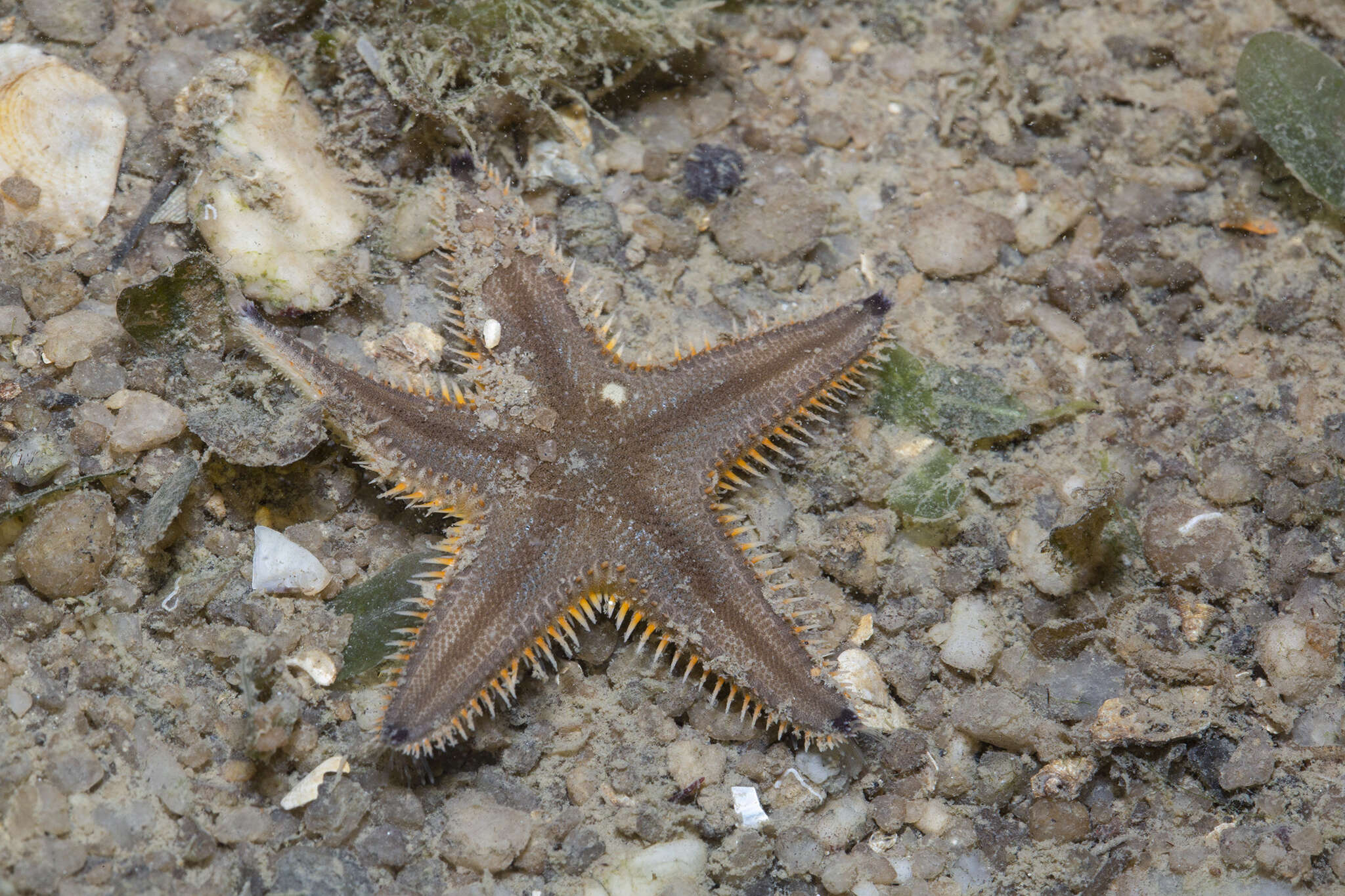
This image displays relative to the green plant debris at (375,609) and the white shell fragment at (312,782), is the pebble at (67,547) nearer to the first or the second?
the green plant debris at (375,609)

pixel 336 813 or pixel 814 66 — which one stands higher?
pixel 814 66

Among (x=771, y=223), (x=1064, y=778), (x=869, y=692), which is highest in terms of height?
(x=771, y=223)

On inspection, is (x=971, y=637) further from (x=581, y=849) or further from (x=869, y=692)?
(x=581, y=849)

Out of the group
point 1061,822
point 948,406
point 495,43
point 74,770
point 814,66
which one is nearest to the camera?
point 74,770

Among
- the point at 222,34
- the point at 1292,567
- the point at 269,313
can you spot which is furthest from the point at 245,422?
the point at 1292,567

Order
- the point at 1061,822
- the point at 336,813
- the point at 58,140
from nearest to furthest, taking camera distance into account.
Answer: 1. the point at 336,813
2. the point at 1061,822
3. the point at 58,140

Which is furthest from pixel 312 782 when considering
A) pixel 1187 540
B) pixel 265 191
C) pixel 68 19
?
pixel 1187 540

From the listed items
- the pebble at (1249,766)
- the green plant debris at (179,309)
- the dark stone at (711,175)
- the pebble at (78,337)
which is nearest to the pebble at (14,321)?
the pebble at (78,337)
